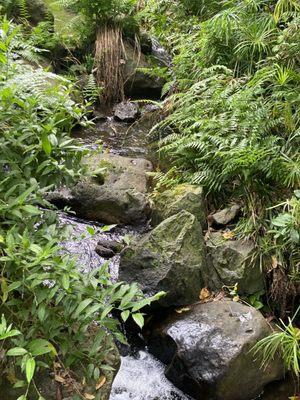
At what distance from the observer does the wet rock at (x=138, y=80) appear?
6.68 meters

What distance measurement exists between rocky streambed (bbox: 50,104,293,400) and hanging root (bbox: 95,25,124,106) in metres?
2.51

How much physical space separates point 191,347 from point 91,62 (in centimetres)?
494

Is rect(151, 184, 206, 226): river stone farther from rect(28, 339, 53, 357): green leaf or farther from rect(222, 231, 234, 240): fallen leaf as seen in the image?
rect(28, 339, 53, 357): green leaf

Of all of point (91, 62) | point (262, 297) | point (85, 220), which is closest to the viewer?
point (262, 297)

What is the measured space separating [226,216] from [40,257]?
2.40 m

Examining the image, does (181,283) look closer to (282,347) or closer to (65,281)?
(282,347)

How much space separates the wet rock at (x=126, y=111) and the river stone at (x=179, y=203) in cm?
224

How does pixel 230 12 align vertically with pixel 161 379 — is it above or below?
above

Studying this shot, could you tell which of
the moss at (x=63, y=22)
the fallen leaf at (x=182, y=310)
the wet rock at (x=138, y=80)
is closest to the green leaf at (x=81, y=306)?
the fallen leaf at (x=182, y=310)

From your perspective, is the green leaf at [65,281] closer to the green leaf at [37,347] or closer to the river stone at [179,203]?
the green leaf at [37,347]

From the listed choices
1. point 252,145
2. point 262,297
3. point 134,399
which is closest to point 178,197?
point 252,145

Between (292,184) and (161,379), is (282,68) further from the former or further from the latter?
(161,379)

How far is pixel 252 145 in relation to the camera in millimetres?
3893

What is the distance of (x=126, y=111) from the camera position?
245 inches
